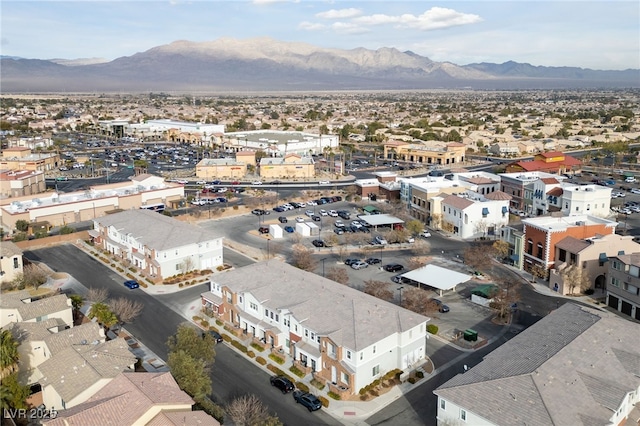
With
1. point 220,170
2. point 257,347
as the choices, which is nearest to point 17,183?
point 220,170

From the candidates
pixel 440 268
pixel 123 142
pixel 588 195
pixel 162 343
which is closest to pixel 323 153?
pixel 123 142

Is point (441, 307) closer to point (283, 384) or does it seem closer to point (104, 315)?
point (283, 384)

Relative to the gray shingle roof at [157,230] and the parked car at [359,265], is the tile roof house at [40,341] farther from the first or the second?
the parked car at [359,265]

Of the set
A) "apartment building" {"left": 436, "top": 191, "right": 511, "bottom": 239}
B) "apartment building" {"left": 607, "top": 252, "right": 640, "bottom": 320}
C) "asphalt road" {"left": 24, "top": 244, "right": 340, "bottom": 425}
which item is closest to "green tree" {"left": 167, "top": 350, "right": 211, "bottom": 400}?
"asphalt road" {"left": 24, "top": 244, "right": 340, "bottom": 425}

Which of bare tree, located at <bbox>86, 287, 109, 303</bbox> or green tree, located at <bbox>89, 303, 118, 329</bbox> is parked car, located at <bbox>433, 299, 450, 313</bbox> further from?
bare tree, located at <bbox>86, 287, 109, 303</bbox>

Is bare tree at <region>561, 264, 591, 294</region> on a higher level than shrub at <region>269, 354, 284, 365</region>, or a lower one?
higher

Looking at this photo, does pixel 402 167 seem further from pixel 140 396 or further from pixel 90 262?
pixel 140 396

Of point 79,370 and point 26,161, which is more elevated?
point 26,161
